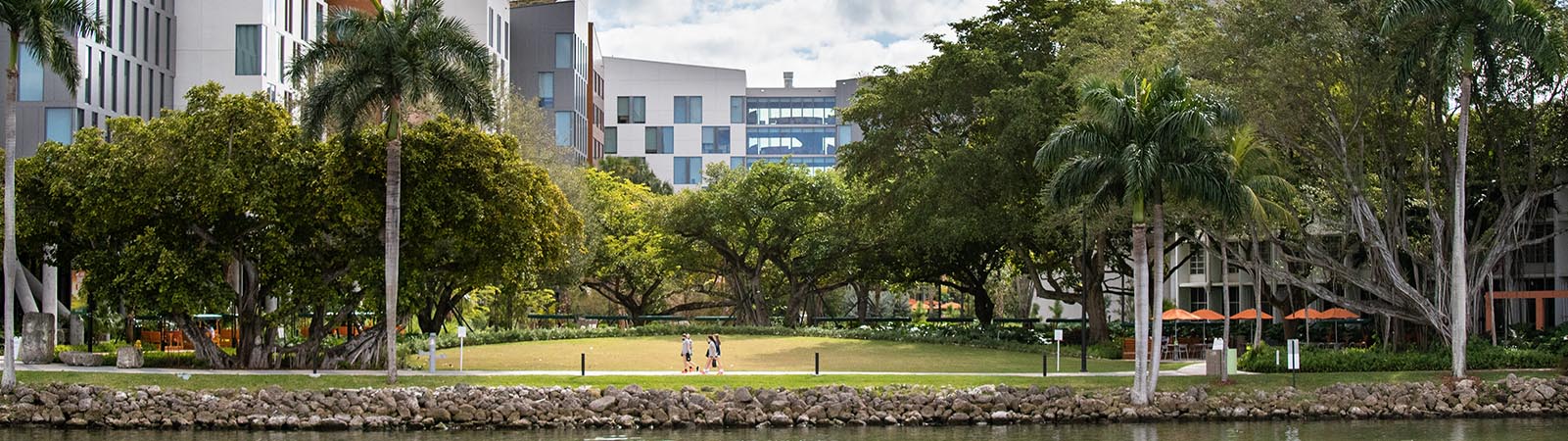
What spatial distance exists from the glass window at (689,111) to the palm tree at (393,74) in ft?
276

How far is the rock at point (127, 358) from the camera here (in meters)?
38.7

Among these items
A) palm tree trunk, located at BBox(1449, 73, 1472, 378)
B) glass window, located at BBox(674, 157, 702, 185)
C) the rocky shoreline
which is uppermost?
glass window, located at BBox(674, 157, 702, 185)

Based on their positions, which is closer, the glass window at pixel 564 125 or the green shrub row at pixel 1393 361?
the green shrub row at pixel 1393 361

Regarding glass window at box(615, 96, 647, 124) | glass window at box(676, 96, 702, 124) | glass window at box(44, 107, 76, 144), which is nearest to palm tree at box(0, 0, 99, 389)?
glass window at box(44, 107, 76, 144)

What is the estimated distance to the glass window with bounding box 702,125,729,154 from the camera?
122500 millimetres

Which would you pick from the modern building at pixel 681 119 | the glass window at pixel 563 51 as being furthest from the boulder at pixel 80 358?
the modern building at pixel 681 119

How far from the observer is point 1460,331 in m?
38.6

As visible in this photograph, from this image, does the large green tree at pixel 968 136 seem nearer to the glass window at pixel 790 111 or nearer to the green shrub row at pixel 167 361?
the green shrub row at pixel 167 361

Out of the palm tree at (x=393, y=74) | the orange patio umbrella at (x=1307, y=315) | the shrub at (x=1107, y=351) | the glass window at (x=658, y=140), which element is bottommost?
the shrub at (x=1107, y=351)

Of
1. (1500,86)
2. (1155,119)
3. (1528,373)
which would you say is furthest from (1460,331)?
(1155,119)

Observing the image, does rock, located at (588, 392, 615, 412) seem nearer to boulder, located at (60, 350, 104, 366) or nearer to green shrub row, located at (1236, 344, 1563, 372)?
boulder, located at (60, 350, 104, 366)

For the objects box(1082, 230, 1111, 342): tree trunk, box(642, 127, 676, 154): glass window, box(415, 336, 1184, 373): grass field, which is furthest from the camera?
box(642, 127, 676, 154): glass window

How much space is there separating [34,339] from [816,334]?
2939cm

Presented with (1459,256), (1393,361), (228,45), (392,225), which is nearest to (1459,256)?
(1459,256)
